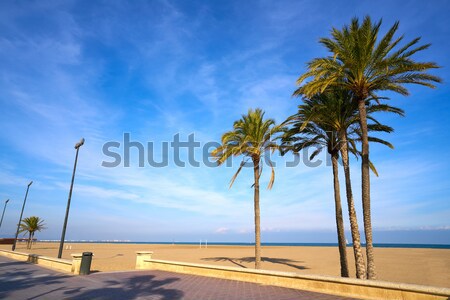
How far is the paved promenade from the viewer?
945 centimetres

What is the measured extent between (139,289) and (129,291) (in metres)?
0.47

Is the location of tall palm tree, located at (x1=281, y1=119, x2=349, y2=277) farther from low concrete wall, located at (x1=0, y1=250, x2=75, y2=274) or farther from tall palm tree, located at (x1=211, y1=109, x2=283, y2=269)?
low concrete wall, located at (x1=0, y1=250, x2=75, y2=274)

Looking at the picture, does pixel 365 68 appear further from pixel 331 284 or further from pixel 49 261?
pixel 49 261

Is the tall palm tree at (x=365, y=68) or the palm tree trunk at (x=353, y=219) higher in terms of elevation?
the tall palm tree at (x=365, y=68)

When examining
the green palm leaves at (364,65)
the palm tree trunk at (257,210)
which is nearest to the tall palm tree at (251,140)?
the palm tree trunk at (257,210)

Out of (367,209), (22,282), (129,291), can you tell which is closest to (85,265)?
(22,282)

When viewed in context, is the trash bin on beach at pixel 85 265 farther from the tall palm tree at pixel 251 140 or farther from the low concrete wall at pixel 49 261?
the tall palm tree at pixel 251 140

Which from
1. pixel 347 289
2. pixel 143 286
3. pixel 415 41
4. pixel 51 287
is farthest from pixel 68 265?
pixel 415 41

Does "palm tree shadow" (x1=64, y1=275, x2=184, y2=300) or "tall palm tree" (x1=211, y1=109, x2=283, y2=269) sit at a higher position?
"tall palm tree" (x1=211, y1=109, x2=283, y2=269)

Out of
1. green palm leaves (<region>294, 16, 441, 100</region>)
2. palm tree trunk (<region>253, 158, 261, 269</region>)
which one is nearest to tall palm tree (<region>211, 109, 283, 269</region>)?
palm tree trunk (<region>253, 158, 261, 269</region>)

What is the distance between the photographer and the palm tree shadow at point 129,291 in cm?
959

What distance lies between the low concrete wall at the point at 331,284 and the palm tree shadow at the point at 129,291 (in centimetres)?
238

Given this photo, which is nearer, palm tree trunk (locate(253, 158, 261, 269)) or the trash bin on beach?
the trash bin on beach

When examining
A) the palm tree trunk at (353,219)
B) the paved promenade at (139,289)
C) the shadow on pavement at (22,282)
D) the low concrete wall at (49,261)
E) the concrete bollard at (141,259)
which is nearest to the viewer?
the paved promenade at (139,289)
